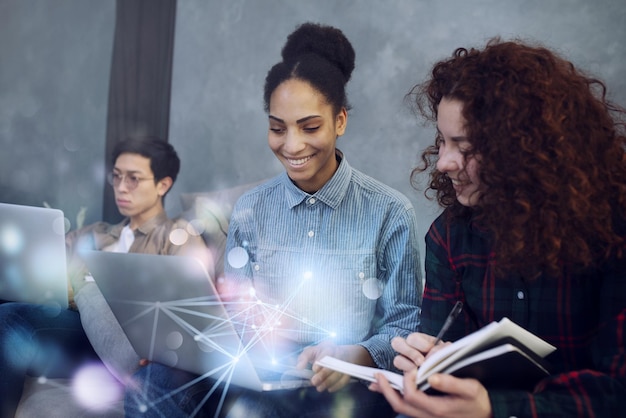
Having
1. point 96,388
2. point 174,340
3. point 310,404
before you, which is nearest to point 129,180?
point 96,388

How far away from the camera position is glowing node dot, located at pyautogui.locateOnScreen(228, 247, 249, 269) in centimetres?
161

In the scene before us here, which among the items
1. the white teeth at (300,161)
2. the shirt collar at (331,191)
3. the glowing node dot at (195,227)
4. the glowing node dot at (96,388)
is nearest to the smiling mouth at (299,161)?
the white teeth at (300,161)

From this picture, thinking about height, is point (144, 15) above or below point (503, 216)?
above

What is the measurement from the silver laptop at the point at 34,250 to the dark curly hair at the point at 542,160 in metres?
0.99

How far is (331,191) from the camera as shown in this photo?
1.55m

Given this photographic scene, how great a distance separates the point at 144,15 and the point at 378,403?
8.32 feet

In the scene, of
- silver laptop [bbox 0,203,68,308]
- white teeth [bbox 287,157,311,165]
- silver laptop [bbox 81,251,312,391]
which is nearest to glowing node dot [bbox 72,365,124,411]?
silver laptop [bbox 0,203,68,308]

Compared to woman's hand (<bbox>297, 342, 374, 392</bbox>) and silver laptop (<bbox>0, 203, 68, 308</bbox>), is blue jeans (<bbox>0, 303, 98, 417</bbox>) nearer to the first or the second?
silver laptop (<bbox>0, 203, 68, 308</bbox>)

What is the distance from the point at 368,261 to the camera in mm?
1491

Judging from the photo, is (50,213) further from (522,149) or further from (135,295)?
(522,149)

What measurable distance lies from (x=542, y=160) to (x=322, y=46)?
2.56ft

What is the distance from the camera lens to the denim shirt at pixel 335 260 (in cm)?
146

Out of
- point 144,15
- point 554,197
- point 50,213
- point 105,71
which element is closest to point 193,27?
point 144,15

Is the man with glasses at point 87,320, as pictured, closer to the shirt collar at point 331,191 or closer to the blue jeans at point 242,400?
the blue jeans at point 242,400
